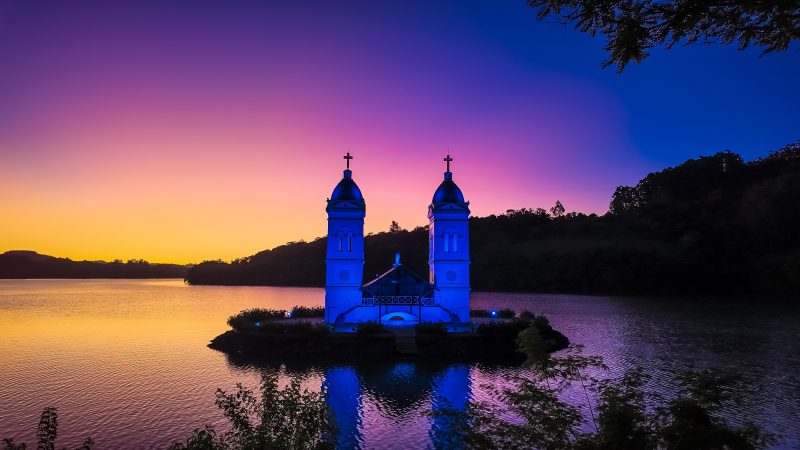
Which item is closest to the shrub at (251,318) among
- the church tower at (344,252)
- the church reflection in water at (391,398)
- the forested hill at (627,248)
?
the church reflection in water at (391,398)

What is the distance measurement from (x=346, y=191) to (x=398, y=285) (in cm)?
861

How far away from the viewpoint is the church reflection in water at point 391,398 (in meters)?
21.7

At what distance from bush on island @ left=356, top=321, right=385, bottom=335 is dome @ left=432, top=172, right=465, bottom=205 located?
11344mm

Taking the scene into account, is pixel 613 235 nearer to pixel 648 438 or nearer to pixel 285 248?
pixel 285 248

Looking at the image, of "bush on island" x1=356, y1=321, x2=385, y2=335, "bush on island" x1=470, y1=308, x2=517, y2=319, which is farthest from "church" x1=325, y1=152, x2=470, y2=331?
"bush on island" x1=470, y1=308, x2=517, y2=319

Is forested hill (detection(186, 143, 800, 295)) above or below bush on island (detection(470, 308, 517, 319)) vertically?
above

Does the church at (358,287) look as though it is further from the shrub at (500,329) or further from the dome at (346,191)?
the shrub at (500,329)

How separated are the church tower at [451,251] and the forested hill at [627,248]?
58.1 m

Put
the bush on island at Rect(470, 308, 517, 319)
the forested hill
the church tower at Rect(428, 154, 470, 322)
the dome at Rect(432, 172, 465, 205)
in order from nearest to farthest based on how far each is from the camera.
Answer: the church tower at Rect(428, 154, 470, 322) < the dome at Rect(432, 172, 465, 205) < the bush on island at Rect(470, 308, 517, 319) < the forested hill

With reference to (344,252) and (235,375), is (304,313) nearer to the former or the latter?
(344,252)

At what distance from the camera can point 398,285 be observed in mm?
42875

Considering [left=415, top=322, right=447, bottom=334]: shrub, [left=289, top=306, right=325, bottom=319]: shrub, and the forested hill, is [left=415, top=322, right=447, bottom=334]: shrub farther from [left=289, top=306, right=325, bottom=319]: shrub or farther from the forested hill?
the forested hill

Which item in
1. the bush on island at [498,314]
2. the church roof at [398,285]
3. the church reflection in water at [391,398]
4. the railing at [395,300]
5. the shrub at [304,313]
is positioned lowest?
the church reflection in water at [391,398]

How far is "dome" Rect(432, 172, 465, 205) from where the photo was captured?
44.2 meters
